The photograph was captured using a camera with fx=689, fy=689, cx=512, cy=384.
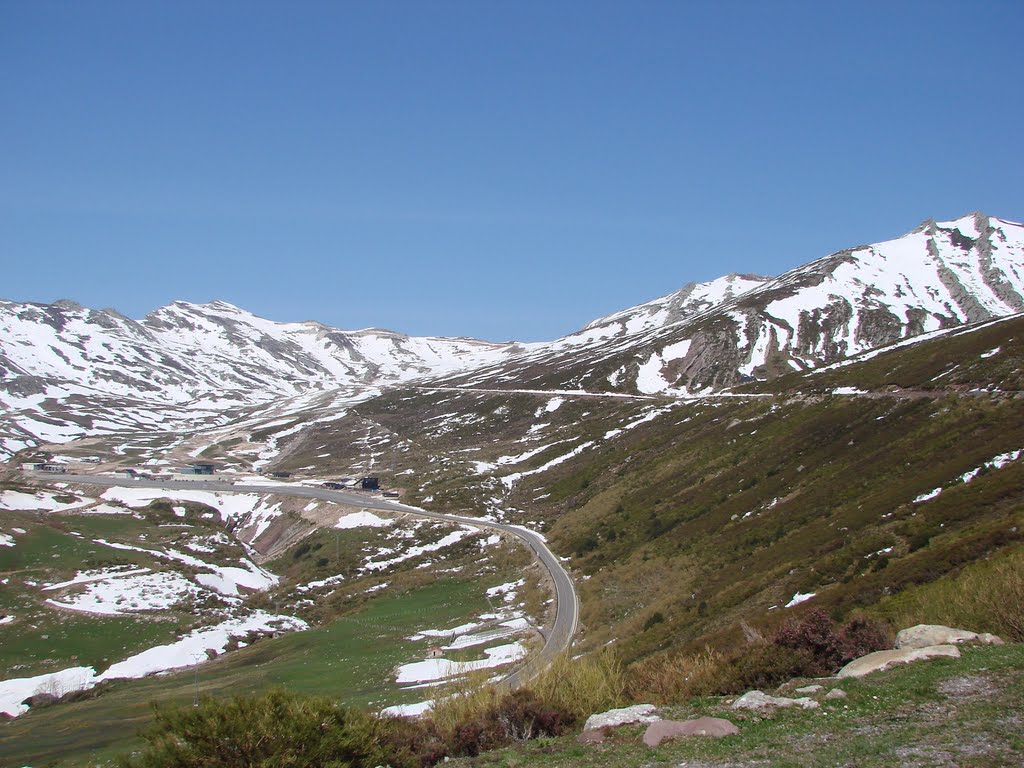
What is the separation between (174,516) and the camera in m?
116

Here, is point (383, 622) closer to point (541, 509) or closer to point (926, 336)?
point (541, 509)

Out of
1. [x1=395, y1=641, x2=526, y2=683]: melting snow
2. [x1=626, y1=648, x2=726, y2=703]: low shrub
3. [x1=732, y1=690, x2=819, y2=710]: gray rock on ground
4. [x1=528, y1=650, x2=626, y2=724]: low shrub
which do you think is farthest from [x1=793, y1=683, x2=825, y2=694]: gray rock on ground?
[x1=395, y1=641, x2=526, y2=683]: melting snow

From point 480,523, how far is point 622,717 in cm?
7557

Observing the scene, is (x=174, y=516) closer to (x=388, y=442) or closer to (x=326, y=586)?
(x=326, y=586)

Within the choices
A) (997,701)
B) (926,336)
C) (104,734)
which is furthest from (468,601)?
(926,336)

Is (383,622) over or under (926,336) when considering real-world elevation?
under

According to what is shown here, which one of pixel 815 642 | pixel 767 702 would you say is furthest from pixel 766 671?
pixel 767 702

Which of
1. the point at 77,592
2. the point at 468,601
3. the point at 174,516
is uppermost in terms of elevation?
the point at 174,516

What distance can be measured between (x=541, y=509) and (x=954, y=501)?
65.0 metres

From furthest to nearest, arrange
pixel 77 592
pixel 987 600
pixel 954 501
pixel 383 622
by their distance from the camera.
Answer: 1. pixel 77 592
2. pixel 383 622
3. pixel 954 501
4. pixel 987 600

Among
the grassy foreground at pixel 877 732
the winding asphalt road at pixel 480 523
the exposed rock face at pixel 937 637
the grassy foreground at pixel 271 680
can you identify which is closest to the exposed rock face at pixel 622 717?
the grassy foreground at pixel 877 732

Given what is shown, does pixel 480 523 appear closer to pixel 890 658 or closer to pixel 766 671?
pixel 766 671

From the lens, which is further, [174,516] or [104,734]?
[174,516]

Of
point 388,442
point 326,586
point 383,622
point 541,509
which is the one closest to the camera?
point 383,622
